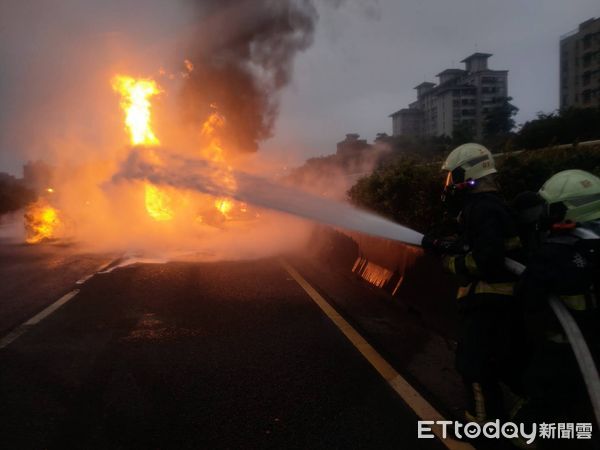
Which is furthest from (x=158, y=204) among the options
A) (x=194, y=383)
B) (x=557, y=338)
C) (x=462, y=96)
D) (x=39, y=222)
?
(x=462, y=96)

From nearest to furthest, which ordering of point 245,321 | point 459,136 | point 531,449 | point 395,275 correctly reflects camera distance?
point 531,449 < point 245,321 < point 395,275 < point 459,136


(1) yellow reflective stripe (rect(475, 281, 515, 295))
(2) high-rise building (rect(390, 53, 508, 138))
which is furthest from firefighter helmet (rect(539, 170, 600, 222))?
(2) high-rise building (rect(390, 53, 508, 138))

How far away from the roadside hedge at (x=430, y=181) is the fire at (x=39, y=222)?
37.7 ft

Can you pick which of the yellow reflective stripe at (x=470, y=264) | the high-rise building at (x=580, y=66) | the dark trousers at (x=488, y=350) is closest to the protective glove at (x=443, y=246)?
the yellow reflective stripe at (x=470, y=264)

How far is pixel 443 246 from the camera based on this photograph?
12.3 ft

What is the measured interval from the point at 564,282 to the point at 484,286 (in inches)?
25.3

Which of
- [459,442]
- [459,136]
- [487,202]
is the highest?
[459,136]

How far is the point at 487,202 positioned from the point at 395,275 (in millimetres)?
4179

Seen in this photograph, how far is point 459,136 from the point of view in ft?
160

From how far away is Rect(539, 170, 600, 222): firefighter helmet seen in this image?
3.05m

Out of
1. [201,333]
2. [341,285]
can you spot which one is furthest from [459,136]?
[201,333]

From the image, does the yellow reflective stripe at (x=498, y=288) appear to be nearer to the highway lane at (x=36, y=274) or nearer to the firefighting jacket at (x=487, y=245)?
the firefighting jacket at (x=487, y=245)

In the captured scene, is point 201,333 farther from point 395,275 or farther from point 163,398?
point 395,275

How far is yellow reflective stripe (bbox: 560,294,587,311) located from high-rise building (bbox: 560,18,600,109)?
85459 mm
